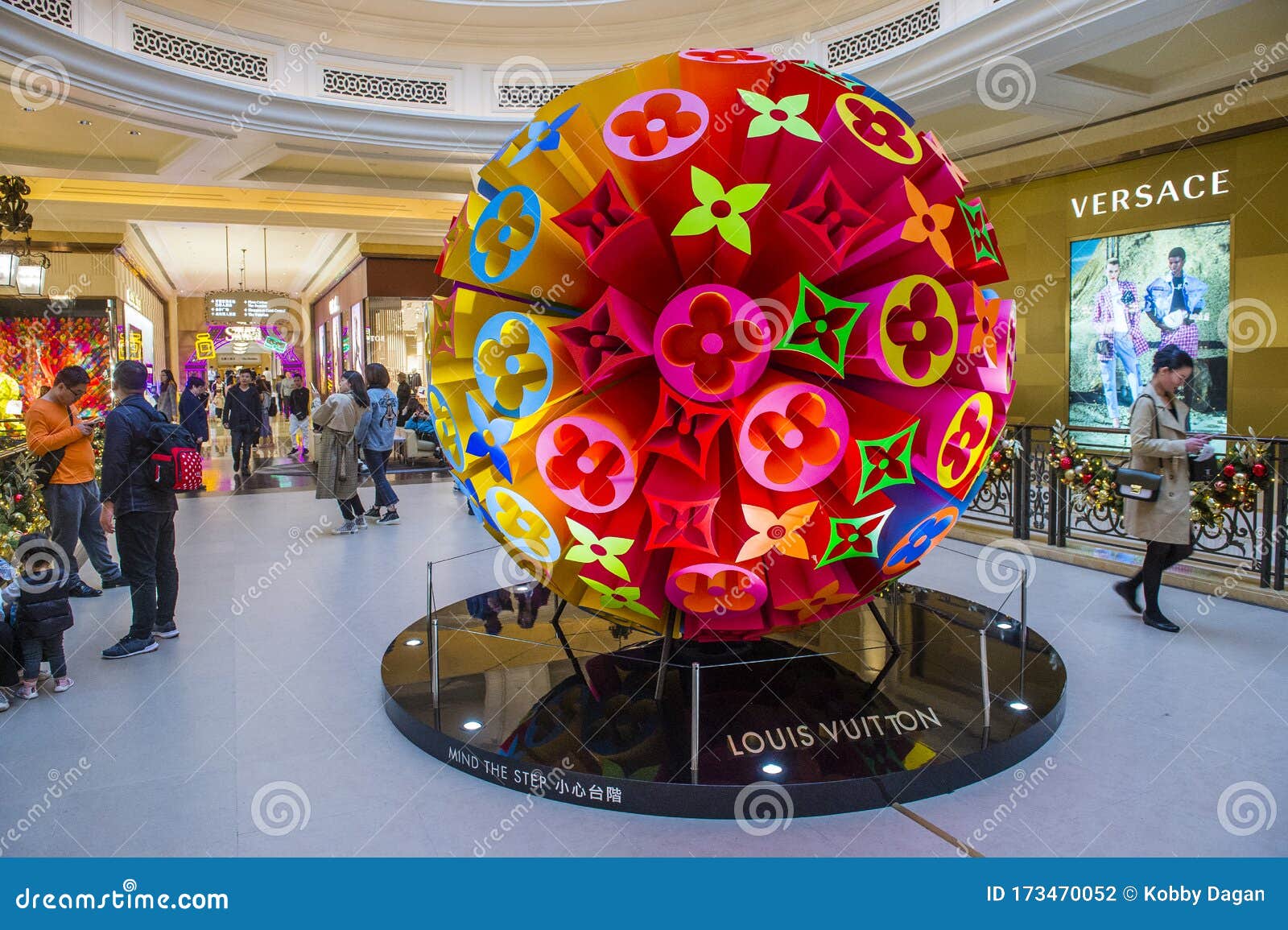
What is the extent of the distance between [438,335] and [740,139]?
1438 mm

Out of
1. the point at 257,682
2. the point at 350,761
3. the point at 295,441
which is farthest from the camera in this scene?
the point at 295,441

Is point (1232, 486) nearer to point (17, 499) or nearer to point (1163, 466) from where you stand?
point (1163, 466)

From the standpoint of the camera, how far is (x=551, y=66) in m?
10.5

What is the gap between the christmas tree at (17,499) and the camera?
5.85 meters

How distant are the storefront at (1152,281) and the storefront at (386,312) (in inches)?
416

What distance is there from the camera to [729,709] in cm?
360

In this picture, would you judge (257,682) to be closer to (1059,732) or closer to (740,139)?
(740,139)

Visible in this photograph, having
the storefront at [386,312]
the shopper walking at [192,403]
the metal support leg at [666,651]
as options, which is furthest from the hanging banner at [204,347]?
the metal support leg at [666,651]

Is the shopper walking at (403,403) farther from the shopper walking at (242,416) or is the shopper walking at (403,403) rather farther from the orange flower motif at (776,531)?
the orange flower motif at (776,531)

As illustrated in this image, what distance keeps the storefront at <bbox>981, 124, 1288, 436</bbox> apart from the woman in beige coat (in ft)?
17.2

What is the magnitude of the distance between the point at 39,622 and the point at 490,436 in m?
2.62

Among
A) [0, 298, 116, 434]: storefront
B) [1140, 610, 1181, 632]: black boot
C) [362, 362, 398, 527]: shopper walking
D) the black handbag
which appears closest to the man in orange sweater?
[362, 362, 398, 527]: shopper walking
